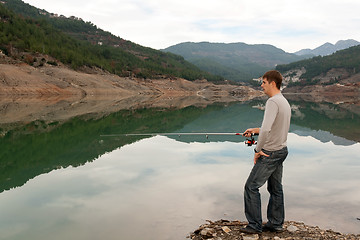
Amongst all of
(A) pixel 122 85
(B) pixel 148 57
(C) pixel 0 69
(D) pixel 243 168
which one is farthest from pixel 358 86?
(D) pixel 243 168

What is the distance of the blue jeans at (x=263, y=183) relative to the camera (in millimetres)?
5638

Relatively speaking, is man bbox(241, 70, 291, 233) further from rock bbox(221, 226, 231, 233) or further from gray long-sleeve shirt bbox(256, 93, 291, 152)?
rock bbox(221, 226, 231, 233)

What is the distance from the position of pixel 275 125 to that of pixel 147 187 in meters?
4.34

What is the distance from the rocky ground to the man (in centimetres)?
A: 17

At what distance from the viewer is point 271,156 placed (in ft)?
18.4

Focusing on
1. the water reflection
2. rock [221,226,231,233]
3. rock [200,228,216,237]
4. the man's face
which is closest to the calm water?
the water reflection

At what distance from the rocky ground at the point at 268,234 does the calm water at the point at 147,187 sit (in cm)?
40

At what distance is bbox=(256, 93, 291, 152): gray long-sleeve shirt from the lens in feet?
18.0

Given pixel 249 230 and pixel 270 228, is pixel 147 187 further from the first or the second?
pixel 270 228

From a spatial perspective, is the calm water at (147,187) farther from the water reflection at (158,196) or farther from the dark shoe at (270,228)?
the dark shoe at (270,228)

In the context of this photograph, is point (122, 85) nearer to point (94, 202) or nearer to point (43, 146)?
point (43, 146)

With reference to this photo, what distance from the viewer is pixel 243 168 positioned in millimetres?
10664

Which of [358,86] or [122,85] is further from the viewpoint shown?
[358,86]

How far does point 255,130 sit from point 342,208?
3097 mm
